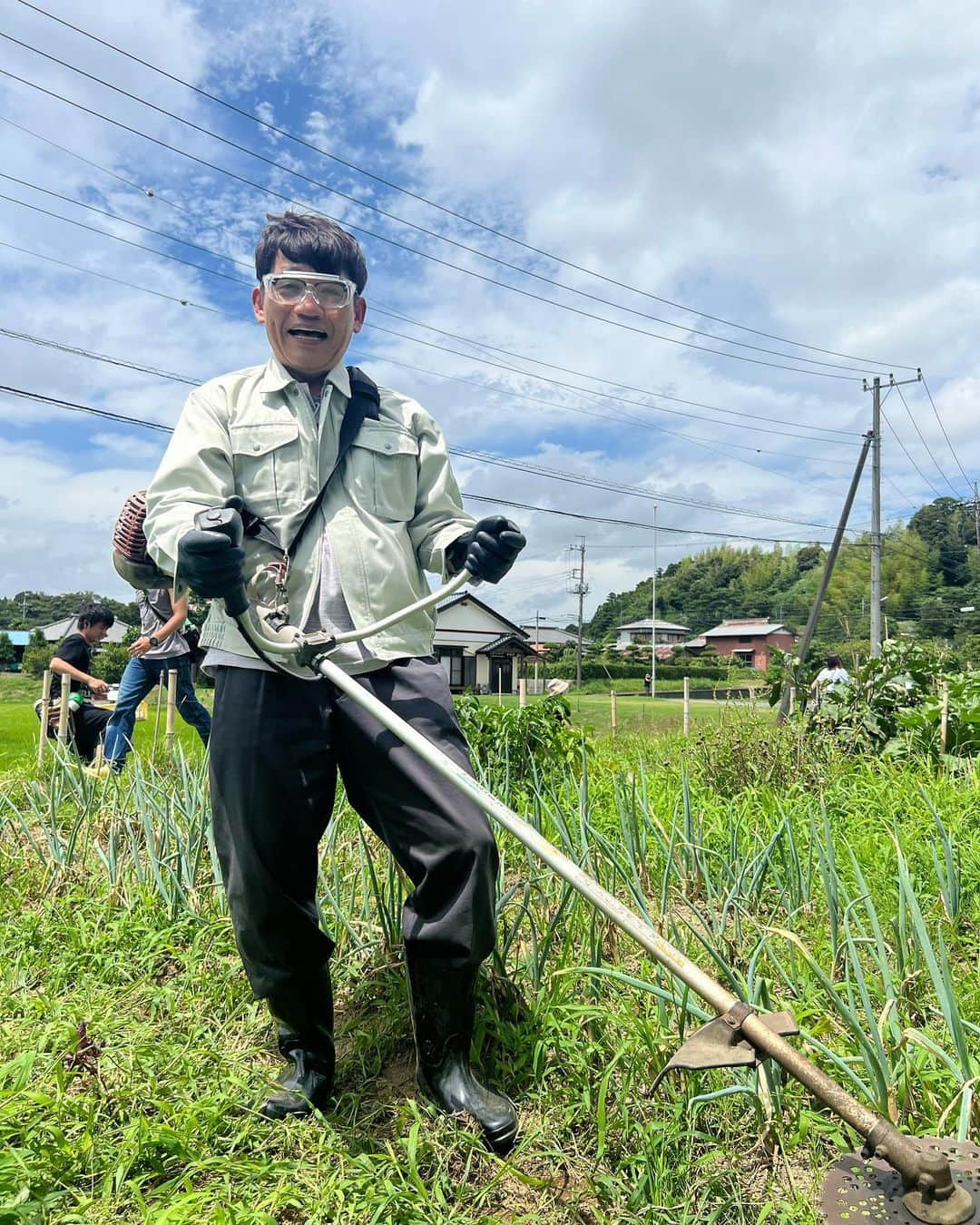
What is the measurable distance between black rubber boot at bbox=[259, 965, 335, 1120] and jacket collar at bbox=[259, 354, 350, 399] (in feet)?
4.46

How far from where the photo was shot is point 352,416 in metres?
2.08

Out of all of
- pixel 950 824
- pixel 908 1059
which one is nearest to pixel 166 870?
pixel 908 1059

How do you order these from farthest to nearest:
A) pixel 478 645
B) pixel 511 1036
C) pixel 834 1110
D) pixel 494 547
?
pixel 478 645, pixel 511 1036, pixel 494 547, pixel 834 1110

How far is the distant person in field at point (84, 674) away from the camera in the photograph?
563 centimetres

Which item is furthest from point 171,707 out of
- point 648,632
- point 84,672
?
point 648,632

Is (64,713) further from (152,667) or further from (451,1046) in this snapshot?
A: (451,1046)

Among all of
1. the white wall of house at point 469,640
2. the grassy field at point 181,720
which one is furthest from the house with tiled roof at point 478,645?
the grassy field at point 181,720

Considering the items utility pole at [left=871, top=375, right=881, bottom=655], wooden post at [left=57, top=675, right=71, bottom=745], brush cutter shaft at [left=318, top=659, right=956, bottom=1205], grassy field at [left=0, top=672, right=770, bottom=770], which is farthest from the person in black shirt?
utility pole at [left=871, top=375, right=881, bottom=655]

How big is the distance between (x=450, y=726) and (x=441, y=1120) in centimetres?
83

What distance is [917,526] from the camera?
81125mm

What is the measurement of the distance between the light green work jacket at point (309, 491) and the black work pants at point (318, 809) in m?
0.14

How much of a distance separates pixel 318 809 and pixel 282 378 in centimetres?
101

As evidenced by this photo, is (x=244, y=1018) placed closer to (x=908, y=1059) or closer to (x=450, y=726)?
(x=450, y=726)

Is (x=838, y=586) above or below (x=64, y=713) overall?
above
